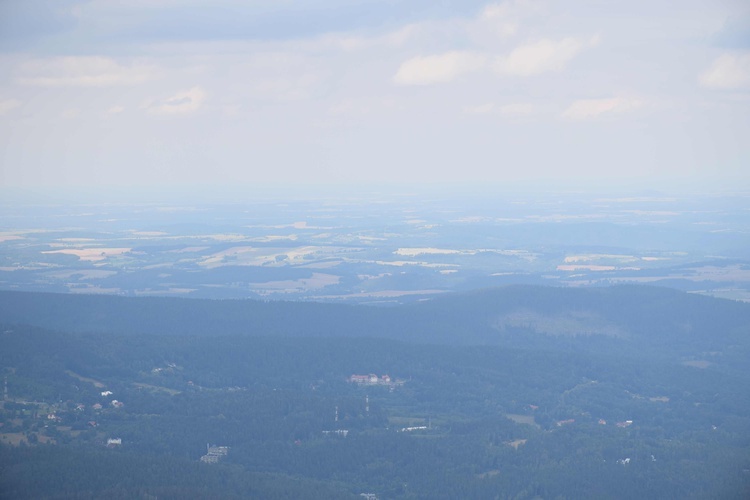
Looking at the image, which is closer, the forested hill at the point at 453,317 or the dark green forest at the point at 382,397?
the dark green forest at the point at 382,397

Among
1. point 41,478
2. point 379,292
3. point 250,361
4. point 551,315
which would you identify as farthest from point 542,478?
point 379,292

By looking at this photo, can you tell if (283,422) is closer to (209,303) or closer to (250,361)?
(250,361)

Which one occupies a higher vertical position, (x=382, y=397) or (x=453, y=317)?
(x=453, y=317)

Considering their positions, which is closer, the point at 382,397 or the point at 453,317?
the point at 382,397

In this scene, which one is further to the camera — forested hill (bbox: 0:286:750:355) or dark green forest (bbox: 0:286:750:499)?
forested hill (bbox: 0:286:750:355)
